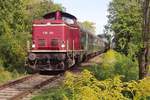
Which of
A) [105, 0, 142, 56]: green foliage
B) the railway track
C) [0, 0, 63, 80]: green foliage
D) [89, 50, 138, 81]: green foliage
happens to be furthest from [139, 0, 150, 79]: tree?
[105, 0, 142, 56]: green foliage

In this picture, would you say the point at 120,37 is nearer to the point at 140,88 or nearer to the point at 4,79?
the point at 4,79

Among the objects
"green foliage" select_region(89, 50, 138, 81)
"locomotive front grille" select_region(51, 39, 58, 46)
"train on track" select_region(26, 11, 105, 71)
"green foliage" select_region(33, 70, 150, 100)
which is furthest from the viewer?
"locomotive front grille" select_region(51, 39, 58, 46)

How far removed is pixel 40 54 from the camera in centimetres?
2506

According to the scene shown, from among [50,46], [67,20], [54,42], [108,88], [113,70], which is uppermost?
[67,20]

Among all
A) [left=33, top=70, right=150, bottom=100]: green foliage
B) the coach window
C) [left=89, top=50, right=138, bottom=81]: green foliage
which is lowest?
[left=89, top=50, right=138, bottom=81]: green foliage

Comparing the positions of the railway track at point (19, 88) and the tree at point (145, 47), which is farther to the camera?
the railway track at point (19, 88)

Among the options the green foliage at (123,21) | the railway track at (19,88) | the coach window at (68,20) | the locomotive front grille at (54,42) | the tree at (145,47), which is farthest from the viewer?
the green foliage at (123,21)

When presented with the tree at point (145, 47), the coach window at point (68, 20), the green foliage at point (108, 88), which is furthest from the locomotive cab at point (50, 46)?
the green foliage at point (108, 88)

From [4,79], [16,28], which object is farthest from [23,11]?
[4,79]

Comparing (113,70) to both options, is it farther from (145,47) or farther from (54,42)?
(54,42)

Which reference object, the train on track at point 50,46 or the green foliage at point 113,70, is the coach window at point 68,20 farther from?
the green foliage at point 113,70

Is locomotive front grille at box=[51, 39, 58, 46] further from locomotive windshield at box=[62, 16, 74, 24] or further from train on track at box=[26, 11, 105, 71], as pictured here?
locomotive windshield at box=[62, 16, 74, 24]

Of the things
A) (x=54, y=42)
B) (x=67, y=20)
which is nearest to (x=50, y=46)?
(x=54, y=42)

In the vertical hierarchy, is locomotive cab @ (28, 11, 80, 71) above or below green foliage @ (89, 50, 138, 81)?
above
